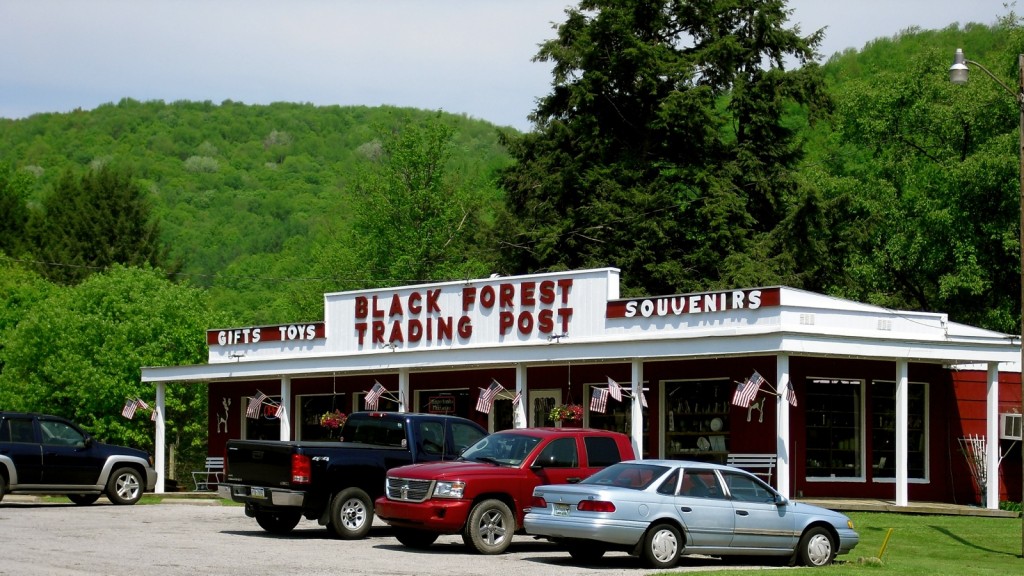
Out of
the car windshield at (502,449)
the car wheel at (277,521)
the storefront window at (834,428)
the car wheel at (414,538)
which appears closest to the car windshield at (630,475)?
the car windshield at (502,449)

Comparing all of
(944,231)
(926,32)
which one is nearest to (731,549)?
(944,231)

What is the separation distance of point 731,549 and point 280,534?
7.09 meters

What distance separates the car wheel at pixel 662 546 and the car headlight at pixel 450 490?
2.69 metres

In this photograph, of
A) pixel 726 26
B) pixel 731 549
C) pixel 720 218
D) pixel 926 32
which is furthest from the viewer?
pixel 926 32

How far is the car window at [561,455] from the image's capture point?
19.4 m

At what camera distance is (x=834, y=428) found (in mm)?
28453

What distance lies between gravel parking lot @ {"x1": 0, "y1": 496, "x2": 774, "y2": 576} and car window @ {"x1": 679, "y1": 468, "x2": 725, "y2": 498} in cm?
92

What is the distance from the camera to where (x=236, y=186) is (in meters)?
119

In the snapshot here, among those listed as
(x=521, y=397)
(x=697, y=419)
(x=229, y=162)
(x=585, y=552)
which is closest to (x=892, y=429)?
(x=697, y=419)

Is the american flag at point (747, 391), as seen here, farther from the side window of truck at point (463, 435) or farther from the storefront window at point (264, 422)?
the storefront window at point (264, 422)

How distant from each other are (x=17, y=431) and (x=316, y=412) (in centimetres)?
1048

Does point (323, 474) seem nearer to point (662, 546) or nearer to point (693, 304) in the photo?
point (662, 546)

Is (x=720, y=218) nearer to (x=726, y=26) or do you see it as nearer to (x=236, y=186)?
(x=726, y=26)

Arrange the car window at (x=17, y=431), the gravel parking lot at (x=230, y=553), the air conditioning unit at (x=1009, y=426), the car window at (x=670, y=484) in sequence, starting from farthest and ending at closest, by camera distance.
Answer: the air conditioning unit at (x=1009, y=426)
the car window at (x=17, y=431)
the car window at (x=670, y=484)
the gravel parking lot at (x=230, y=553)
